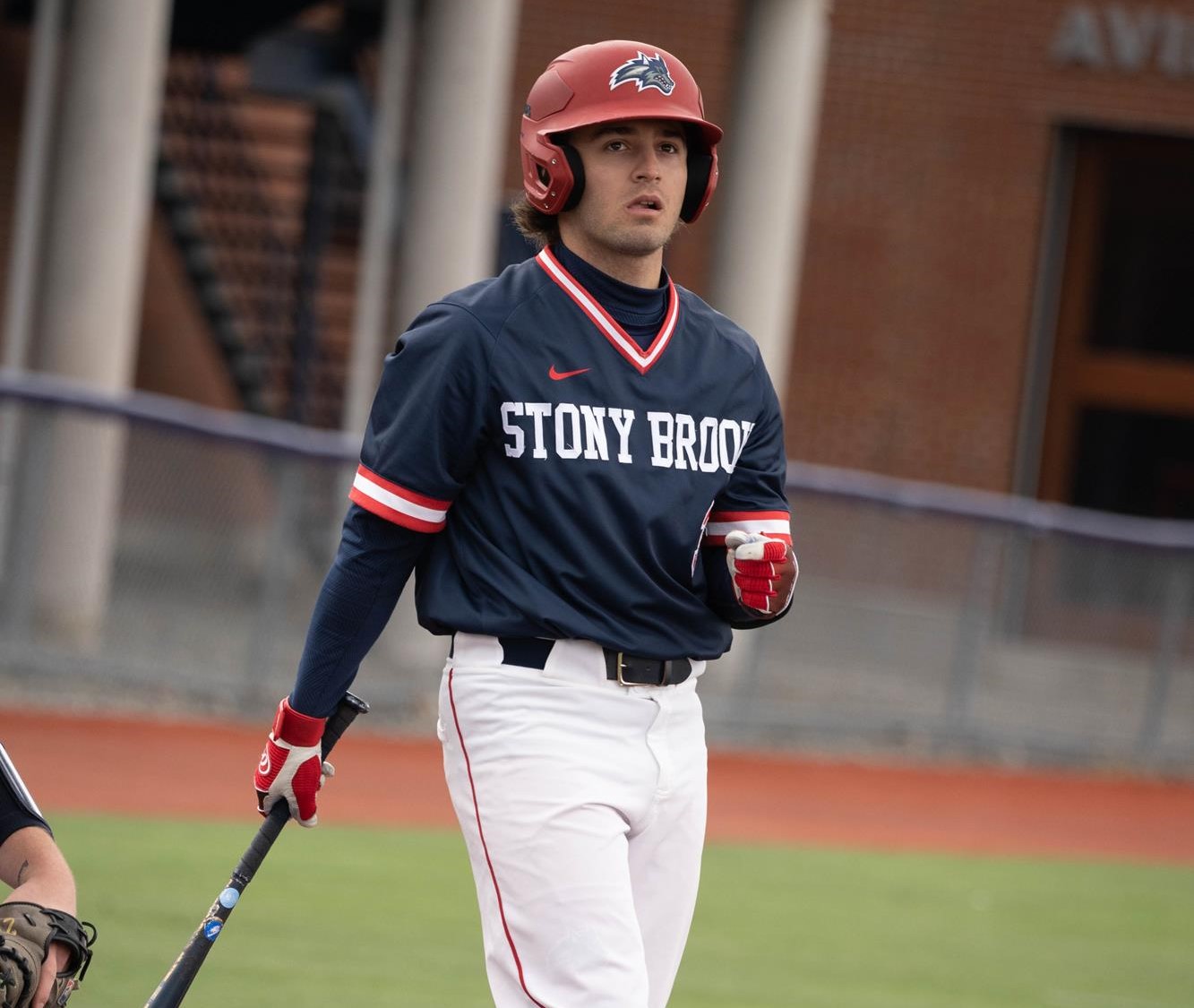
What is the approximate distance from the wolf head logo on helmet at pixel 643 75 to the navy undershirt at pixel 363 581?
1.11 feet

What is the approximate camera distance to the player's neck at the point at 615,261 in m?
3.62

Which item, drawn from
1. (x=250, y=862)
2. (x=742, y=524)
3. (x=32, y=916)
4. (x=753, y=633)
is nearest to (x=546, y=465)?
(x=742, y=524)

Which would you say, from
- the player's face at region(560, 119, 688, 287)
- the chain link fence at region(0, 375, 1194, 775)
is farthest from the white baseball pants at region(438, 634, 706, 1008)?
the chain link fence at region(0, 375, 1194, 775)

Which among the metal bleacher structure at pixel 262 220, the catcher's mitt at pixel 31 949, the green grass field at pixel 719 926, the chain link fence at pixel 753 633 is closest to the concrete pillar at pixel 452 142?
the chain link fence at pixel 753 633

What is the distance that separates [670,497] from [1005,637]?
29.0ft

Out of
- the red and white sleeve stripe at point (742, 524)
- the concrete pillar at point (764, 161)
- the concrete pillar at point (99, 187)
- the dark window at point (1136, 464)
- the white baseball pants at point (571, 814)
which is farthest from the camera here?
the dark window at point (1136, 464)

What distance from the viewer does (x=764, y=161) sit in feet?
44.2

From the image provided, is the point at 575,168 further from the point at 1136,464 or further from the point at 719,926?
the point at 1136,464

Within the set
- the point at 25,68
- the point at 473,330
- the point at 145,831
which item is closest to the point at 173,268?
the point at 25,68

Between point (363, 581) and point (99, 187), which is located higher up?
point (99, 187)

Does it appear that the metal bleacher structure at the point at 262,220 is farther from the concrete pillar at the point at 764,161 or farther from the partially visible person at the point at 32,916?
the partially visible person at the point at 32,916

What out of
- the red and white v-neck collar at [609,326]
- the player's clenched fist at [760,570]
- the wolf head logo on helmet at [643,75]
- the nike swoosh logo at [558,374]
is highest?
the wolf head logo on helmet at [643,75]

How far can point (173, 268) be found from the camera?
58.2ft

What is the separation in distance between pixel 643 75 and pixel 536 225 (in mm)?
430
